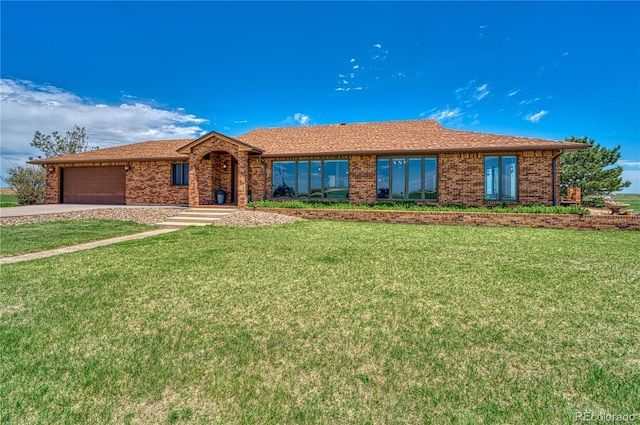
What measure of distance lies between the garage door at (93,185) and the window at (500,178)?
806 inches

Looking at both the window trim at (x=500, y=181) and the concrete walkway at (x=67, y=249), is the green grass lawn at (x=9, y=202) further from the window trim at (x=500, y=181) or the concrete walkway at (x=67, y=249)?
the window trim at (x=500, y=181)

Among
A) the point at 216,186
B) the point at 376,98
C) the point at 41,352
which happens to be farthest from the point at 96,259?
the point at 376,98

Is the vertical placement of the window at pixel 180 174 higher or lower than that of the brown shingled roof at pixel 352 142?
lower

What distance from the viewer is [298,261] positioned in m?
6.37

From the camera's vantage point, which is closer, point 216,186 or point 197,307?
point 197,307

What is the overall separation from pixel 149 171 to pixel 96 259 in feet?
42.6

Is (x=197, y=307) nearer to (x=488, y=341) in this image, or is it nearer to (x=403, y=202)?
(x=488, y=341)

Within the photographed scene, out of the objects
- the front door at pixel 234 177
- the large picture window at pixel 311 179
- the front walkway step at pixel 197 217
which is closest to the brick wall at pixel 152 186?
the front door at pixel 234 177

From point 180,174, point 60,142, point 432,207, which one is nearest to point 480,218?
point 432,207

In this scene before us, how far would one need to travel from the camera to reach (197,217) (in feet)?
41.8

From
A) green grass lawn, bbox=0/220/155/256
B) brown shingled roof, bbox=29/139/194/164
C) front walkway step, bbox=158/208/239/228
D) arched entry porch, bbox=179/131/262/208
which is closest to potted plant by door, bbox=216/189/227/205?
arched entry porch, bbox=179/131/262/208

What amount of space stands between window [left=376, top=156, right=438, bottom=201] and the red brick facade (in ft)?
0.99

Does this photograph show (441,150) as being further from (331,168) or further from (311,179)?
(311,179)

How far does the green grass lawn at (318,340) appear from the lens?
240cm
